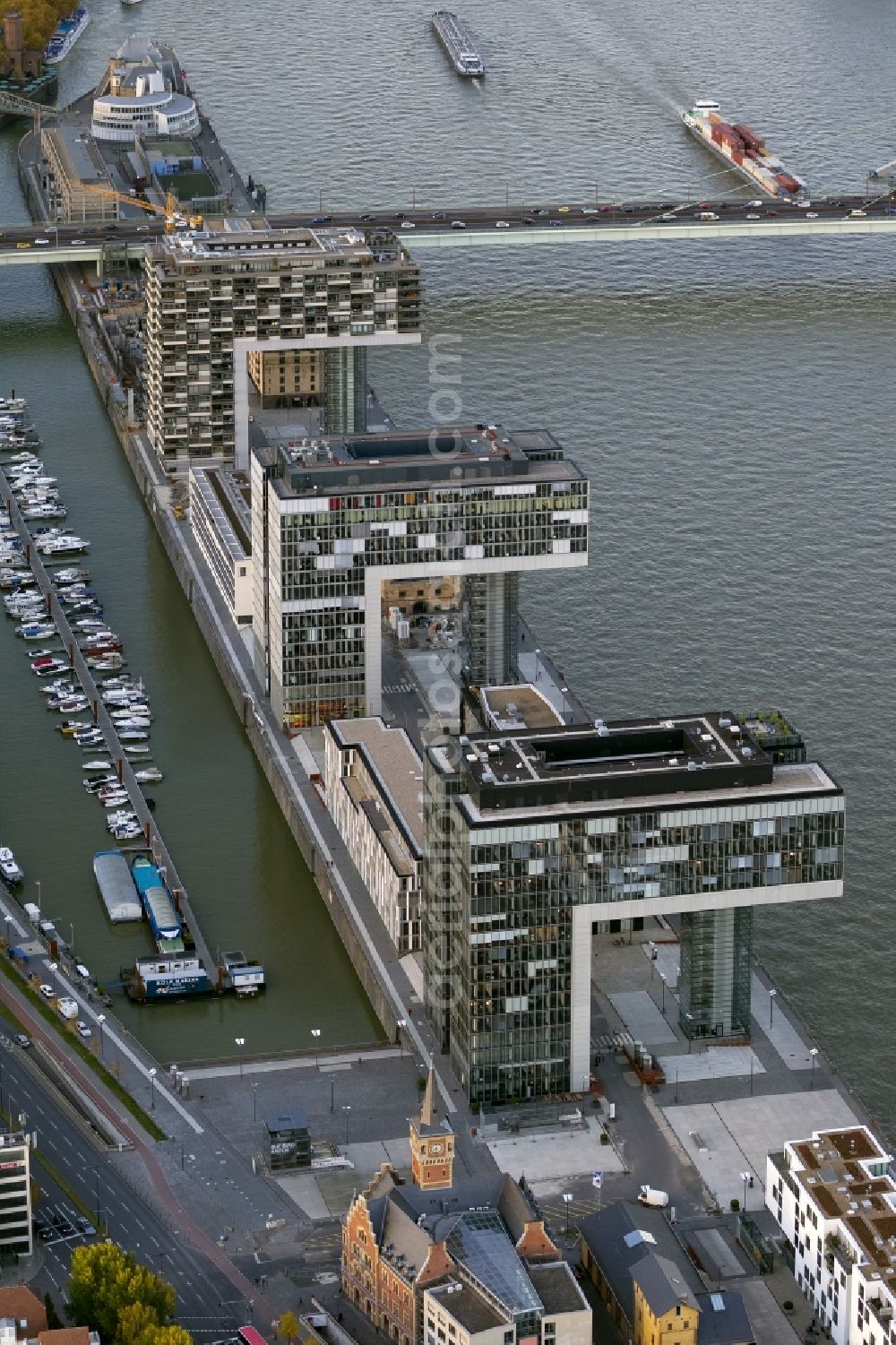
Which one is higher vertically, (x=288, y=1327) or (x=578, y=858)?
(x=578, y=858)

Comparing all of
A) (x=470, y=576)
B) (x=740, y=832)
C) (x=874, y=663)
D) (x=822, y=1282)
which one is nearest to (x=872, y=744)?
(x=874, y=663)

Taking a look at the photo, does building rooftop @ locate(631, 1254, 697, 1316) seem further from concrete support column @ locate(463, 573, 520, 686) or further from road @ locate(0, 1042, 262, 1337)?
concrete support column @ locate(463, 573, 520, 686)

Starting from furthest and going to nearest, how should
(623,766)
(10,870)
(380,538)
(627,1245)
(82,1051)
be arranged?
(380,538) < (10,870) < (82,1051) < (623,766) < (627,1245)

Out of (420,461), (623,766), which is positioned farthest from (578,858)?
(420,461)

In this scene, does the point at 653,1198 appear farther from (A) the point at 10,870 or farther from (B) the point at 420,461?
(B) the point at 420,461

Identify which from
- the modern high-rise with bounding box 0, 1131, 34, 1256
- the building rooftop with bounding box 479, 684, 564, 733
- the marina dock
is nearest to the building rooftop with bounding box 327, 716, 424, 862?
the building rooftop with bounding box 479, 684, 564, 733

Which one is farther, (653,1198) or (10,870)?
(10,870)

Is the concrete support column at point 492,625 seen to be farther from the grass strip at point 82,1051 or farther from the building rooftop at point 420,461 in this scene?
the grass strip at point 82,1051

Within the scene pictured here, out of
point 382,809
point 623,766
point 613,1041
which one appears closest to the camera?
point 623,766
